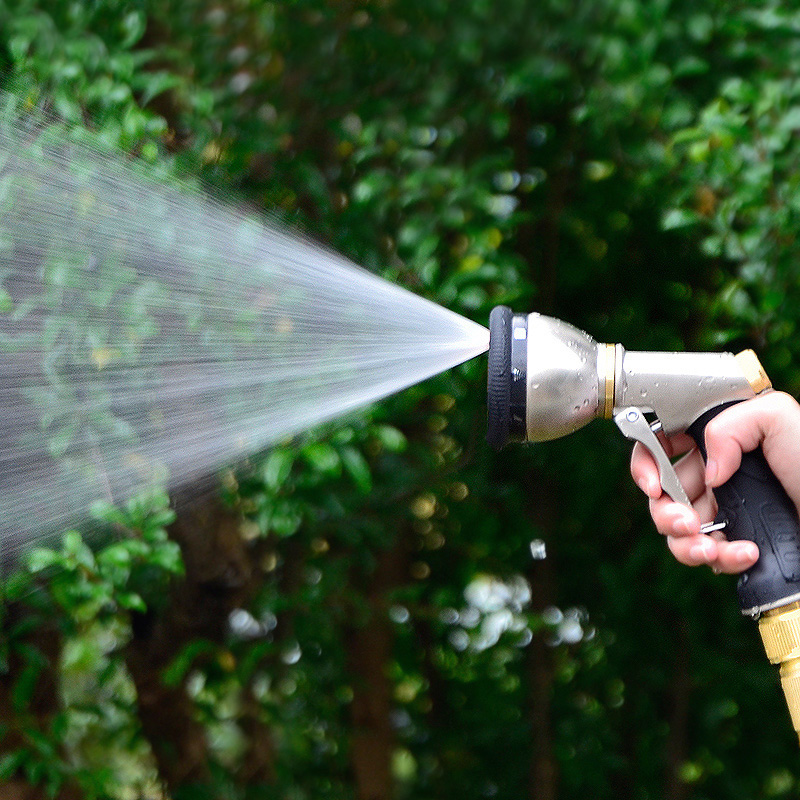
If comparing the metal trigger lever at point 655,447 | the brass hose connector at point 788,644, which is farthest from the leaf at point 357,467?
the brass hose connector at point 788,644

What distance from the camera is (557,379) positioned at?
124 cm

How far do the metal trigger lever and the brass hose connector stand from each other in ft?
0.41

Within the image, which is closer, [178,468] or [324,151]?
[178,468]

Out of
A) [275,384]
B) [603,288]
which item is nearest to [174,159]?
[275,384]

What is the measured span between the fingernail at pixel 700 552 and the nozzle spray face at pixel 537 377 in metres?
0.20

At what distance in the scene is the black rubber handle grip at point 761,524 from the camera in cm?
123

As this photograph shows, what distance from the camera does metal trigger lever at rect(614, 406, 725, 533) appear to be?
4.17 feet

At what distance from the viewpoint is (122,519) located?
4.88 ft

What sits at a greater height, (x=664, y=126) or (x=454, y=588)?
(x=664, y=126)

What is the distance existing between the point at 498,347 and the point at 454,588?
1.34 meters

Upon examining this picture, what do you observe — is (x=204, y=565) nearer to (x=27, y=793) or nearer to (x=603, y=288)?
(x=27, y=793)

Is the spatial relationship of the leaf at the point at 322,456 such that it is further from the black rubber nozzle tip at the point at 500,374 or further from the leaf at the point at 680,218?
the leaf at the point at 680,218

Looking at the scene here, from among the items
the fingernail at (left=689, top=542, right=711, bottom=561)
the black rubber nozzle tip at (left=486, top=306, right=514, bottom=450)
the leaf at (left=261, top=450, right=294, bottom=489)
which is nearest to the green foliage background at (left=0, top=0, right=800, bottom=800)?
the leaf at (left=261, top=450, right=294, bottom=489)

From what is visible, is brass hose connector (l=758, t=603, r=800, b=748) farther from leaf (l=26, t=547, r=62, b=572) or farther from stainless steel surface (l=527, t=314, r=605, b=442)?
leaf (l=26, t=547, r=62, b=572)
